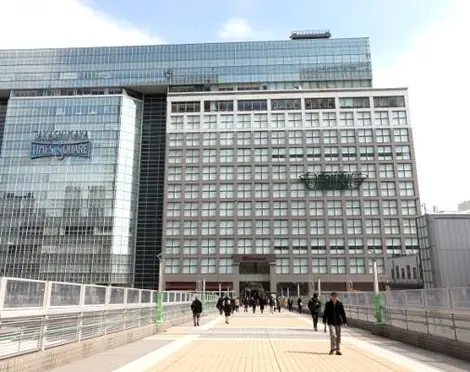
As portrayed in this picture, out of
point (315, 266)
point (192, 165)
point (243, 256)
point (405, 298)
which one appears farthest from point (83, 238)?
point (405, 298)

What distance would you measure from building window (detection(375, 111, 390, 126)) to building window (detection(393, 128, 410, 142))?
2.63 meters

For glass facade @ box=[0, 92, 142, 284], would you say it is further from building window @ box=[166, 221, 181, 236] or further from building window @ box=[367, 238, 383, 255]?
building window @ box=[367, 238, 383, 255]

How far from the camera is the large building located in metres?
85.6

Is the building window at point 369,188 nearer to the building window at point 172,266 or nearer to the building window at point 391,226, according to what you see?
the building window at point 391,226

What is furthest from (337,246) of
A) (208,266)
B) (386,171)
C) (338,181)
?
(208,266)

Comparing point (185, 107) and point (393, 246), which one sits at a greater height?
point (185, 107)

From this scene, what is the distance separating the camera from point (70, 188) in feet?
293

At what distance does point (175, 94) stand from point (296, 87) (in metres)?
26.6

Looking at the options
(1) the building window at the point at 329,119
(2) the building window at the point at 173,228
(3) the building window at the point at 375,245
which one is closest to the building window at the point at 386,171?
(3) the building window at the point at 375,245

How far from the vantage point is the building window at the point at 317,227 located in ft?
282

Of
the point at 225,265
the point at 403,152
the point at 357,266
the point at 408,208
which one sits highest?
the point at 403,152

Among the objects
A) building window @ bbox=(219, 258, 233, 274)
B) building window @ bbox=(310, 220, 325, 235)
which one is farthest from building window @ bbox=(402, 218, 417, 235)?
building window @ bbox=(219, 258, 233, 274)

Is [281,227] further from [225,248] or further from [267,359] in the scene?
[267,359]

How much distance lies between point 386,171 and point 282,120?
23.4m
